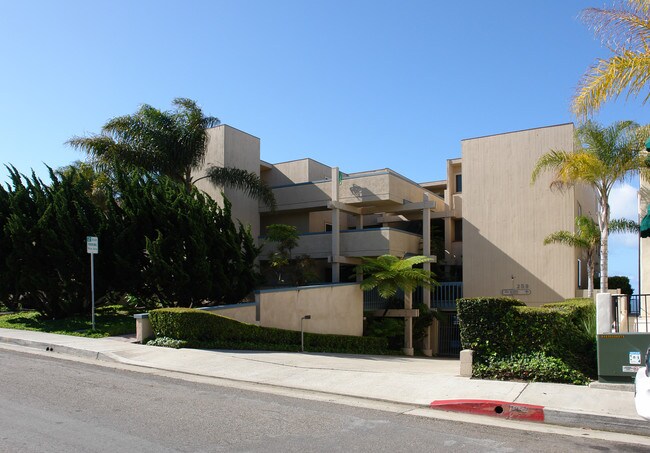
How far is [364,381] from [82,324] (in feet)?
39.2

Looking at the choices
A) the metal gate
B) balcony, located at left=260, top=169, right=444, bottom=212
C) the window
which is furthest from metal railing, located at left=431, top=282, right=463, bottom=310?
balcony, located at left=260, top=169, right=444, bottom=212

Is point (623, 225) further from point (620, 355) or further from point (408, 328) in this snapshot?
point (620, 355)

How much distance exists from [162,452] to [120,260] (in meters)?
13.4

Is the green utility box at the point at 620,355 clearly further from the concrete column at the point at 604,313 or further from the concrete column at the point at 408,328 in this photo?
the concrete column at the point at 408,328

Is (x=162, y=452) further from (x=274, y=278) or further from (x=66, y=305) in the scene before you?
(x=274, y=278)

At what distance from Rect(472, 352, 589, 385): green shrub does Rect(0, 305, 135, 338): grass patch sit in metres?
11.4

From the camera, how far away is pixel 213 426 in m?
7.25

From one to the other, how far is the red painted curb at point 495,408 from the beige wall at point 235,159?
18409mm

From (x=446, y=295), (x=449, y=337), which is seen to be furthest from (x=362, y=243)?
(x=449, y=337)

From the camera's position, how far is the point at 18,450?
6.02m

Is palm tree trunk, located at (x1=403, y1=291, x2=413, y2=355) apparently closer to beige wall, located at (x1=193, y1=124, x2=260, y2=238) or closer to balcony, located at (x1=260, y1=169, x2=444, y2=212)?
balcony, located at (x1=260, y1=169, x2=444, y2=212)

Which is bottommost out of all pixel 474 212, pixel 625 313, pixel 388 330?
pixel 388 330

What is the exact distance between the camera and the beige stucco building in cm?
2416

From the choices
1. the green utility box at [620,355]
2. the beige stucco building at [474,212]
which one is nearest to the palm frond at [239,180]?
the beige stucco building at [474,212]
